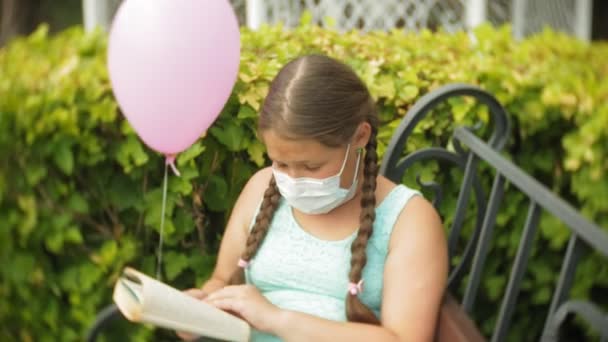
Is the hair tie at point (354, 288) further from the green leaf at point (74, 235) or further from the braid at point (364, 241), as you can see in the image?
the green leaf at point (74, 235)

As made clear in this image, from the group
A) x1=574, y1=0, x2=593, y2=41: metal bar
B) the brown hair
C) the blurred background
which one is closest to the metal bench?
the brown hair

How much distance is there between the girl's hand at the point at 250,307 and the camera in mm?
1904

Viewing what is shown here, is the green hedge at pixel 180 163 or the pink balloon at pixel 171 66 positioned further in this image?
the green hedge at pixel 180 163

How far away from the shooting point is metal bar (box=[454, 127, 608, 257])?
5.27 ft

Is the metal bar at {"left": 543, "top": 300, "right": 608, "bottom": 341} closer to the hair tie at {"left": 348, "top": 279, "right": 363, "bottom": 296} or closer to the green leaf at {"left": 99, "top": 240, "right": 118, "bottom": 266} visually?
the hair tie at {"left": 348, "top": 279, "right": 363, "bottom": 296}

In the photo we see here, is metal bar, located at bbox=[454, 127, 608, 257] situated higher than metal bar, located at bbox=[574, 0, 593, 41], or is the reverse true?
metal bar, located at bbox=[454, 127, 608, 257]

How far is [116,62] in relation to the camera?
2.16 m

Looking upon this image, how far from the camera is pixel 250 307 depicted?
191cm

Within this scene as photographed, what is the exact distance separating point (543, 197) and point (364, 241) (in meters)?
0.45

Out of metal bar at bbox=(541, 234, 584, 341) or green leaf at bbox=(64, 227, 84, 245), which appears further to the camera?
green leaf at bbox=(64, 227, 84, 245)

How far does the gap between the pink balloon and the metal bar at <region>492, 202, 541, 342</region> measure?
35.1 inches

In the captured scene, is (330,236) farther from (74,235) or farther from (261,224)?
(74,235)

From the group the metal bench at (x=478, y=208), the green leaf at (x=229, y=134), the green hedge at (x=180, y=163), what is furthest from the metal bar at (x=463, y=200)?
the green leaf at (x=229, y=134)

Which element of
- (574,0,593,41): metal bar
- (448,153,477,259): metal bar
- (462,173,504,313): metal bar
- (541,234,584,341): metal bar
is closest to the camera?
(541,234,584,341): metal bar
